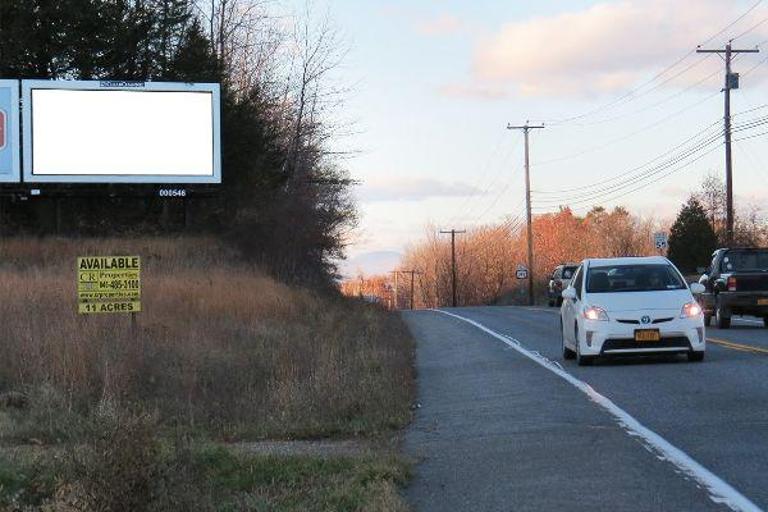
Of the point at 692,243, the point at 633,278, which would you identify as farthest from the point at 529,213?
the point at 633,278

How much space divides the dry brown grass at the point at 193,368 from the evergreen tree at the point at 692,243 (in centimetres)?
3522

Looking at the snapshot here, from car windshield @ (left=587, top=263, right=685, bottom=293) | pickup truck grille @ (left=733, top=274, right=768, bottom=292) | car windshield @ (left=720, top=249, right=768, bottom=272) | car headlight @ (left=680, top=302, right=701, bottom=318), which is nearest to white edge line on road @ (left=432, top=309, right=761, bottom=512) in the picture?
car headlight @ (left=680, top=302, right=701, bottom=318)

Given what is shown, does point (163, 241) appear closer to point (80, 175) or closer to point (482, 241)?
point (80, 175)

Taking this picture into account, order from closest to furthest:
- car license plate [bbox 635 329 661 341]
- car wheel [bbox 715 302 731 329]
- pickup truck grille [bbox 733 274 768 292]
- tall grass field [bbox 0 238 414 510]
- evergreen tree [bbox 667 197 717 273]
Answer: tall grass field [bbox 0 238 414 510] → car license plate [bbox 635 329 661 341] → pickup truck grille [bbox 733 274 768 292] → car wheel [bbox 715 302 731 329] → evergreen tree [bbox 667 197 717 273]

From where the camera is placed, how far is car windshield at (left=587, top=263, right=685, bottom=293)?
15.6 meters

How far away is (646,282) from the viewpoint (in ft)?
51.5

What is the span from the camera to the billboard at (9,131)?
31.1 metres

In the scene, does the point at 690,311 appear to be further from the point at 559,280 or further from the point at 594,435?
the point at 559,280

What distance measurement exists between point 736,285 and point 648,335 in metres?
10.2

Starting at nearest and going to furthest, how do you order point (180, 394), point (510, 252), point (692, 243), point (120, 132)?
1. point (180, 394)
2. point (120, 132)
3. point (692, 243)
4. point (510, 252)

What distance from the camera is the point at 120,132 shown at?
32750 mm

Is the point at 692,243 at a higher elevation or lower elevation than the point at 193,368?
higher

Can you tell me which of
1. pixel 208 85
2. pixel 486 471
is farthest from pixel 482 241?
pixel 486 471

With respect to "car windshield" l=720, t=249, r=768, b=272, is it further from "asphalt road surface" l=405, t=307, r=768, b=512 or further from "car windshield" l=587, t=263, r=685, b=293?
"car windshield" l=587, t=263, r=685, b=293
